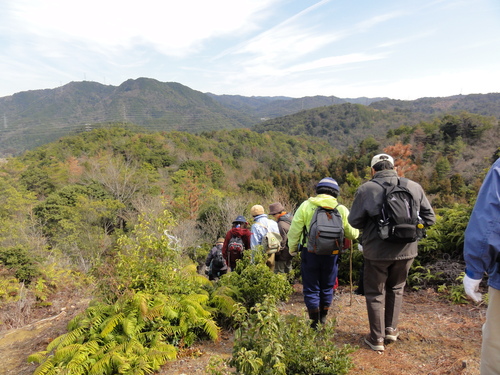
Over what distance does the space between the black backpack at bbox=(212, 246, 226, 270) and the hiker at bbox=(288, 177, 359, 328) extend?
8.35ft

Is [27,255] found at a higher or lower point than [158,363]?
lower

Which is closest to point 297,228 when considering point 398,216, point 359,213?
point 359,213

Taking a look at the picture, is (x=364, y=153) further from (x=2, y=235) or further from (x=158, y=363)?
(x=158, y=363)

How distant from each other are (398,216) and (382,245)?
30cm

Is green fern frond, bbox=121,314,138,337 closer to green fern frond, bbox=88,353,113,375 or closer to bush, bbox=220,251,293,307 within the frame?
green fern frond, bbox=88,353,113,375

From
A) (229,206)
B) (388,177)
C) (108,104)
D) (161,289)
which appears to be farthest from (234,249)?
(108,104)

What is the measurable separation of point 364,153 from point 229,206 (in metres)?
29.9

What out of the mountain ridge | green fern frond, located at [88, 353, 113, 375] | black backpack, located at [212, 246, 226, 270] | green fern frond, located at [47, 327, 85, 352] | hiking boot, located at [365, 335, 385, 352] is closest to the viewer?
green fern frond, located at [88, 353, 113, 375]

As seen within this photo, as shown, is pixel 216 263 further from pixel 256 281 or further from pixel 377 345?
pixel 377 345

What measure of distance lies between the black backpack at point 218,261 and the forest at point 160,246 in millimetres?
359

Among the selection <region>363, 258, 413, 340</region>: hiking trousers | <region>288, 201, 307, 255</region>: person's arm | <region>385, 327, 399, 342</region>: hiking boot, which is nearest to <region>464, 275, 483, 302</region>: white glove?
<region>363, 258, 413, 340</region>: hiking trousers

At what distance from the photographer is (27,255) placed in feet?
33.0

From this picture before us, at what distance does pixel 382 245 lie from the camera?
2.66m

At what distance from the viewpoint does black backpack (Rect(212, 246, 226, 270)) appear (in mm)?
5566
